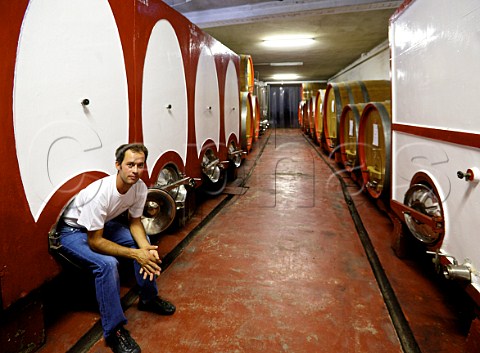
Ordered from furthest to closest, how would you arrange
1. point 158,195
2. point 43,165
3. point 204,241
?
point 204,241 → point 158,195 → point 43,165

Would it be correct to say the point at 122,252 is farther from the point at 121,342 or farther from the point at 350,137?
the point at 350,137

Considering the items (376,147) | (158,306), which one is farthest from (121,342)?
(376,147)

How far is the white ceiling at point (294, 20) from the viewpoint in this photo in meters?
5.63

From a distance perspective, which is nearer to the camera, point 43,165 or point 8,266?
point 8,266

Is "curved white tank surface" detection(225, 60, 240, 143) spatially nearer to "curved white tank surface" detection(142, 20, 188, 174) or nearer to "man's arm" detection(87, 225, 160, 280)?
"curved white tank surface" detection(142, 20, 188, 174)

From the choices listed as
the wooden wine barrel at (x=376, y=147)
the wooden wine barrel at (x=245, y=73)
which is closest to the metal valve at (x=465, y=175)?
the wooden wine barrel at (x=376, y=147)

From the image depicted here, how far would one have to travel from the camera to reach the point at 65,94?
1691 millimetres

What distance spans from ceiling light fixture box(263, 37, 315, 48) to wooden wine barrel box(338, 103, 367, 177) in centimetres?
347

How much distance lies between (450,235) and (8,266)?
215cm

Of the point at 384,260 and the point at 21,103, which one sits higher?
the point at 21,103

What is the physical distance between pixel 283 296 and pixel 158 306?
778 millimetres

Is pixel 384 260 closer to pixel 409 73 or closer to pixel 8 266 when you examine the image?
pixel 409 73

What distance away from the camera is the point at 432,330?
70.2 inches

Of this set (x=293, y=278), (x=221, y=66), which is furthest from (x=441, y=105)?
(x=221, y=66)
